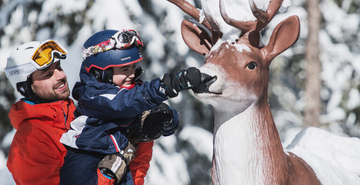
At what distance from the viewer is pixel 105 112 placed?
85.5 inches

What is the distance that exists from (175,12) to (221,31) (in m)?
2.56

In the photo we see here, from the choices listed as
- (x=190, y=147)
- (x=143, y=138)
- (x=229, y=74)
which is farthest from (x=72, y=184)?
(x=190, y=147)

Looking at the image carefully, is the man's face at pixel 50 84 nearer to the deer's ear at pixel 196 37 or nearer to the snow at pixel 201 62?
the deer's ear at pixel 196 37

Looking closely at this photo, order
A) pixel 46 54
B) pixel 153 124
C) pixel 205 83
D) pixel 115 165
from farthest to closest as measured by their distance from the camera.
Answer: pixel 153 124
pixel 46 54
pixel 115 165
pixel 205 83

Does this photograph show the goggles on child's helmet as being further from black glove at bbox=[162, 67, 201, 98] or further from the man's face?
black glove at bbox=[162, 67, 201, 98]

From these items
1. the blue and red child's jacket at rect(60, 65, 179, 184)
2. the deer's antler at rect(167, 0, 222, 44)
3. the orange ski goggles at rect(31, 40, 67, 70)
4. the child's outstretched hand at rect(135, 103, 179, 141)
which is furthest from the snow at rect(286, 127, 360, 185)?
the orange ski goggles at rect(31, 40, 67, 70)

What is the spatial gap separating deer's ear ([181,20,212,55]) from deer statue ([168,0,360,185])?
0.21 metres

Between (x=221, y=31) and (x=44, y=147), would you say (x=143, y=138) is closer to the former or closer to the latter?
(x=44, y=147)

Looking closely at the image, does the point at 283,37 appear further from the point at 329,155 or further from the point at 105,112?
the point at 329,155

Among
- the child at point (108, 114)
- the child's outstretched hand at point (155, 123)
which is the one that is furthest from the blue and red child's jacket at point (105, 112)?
the child's outstretched hand at point (155, 123)

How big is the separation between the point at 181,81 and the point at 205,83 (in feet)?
0.41

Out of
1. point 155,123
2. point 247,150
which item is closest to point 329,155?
point 247,150

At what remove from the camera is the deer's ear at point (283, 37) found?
1963mm

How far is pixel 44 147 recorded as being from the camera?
7.44 ft
